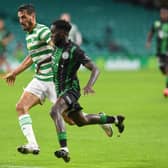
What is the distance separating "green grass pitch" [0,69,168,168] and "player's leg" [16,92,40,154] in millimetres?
229

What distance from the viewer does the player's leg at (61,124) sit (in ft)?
34.1

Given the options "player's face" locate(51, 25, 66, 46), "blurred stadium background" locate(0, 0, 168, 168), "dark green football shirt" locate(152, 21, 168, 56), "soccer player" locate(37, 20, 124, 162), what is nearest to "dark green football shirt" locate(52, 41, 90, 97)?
"soccer player" locate(37, 20, 124, 162)

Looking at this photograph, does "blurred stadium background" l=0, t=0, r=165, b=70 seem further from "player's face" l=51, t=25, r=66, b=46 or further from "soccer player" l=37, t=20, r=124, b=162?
"player's face" l=51, t=25, r=66, b=46

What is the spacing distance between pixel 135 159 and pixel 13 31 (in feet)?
111

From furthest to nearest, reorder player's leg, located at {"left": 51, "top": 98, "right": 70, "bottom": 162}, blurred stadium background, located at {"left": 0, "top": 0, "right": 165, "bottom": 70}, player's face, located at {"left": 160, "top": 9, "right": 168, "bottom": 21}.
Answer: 1. blurred stadium background, located at {"left": 0, "top": 0, "right": 165, "bottom": 70}
2. player's face, located at {"left": 160, "top": 9, "right": 168, "bottom": 21}
3. player's leg, located at {"left": 51, "top": 98, "right": 70, "bottom": 162}

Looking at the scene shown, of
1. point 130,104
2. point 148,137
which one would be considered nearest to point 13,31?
point 130,104

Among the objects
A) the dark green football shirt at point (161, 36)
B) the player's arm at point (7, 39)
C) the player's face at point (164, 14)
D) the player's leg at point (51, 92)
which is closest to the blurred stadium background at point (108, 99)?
the player's arm at point (7, 39)

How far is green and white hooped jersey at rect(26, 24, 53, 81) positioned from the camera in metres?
11.5

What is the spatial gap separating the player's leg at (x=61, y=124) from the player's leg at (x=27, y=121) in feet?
1.39

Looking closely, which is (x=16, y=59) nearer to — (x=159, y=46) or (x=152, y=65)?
(x=152, y=65)

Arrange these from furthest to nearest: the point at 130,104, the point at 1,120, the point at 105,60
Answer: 1. the point at 105,60
2. the point at 130,104
3. the point at 1,120

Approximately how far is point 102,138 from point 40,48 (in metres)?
2.85

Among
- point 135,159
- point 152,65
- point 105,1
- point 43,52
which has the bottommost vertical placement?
point 152,65

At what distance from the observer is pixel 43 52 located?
1169cm
